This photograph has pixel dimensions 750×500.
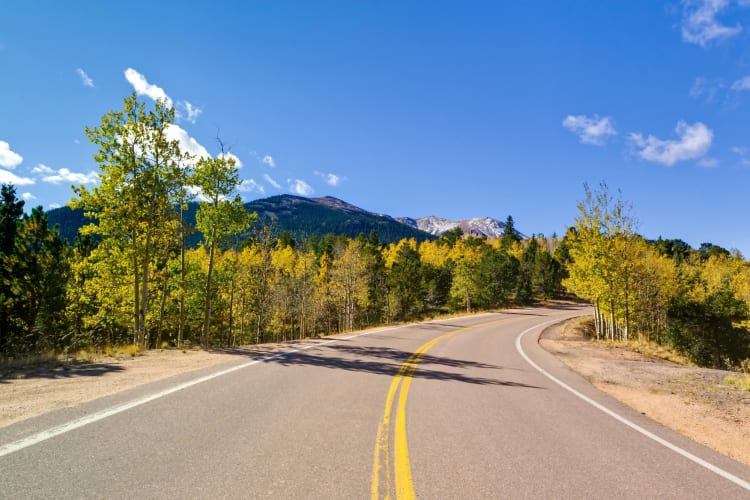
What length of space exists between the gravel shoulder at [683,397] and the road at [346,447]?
67 centimetres

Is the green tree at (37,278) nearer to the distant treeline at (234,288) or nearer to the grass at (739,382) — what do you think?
the distant treeline at (234,288)

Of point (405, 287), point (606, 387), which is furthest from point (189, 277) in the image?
point (405, 287)

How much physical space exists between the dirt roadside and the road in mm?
670

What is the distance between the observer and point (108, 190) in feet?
52.9

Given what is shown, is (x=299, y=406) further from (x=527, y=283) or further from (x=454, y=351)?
(x=527, y=283)

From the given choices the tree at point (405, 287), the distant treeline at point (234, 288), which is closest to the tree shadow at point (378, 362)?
the distant treeline at point (234, 288)

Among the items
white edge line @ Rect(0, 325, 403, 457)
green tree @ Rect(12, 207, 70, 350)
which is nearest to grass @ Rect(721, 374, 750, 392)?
white edge line @ Rect(0, 325, 403, 457)

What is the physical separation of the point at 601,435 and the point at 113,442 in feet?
23.2

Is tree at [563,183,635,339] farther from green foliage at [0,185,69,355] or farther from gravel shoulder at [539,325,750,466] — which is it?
green foliage at [0,185,69,355]

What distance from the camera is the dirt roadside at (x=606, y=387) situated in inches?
251

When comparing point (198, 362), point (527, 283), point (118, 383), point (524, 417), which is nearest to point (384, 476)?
point (524, 417)

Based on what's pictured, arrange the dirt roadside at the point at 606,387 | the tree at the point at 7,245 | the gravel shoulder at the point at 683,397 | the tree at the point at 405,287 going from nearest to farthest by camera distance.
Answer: the dirt roadside at the point at 606,387
the gravel shoulder at the point at 683,397
the tree at the point at 7,245
the tree at the point at 405,287

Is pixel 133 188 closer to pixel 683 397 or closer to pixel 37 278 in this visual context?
pixel 37 278

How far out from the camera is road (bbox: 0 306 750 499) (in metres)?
3.86
